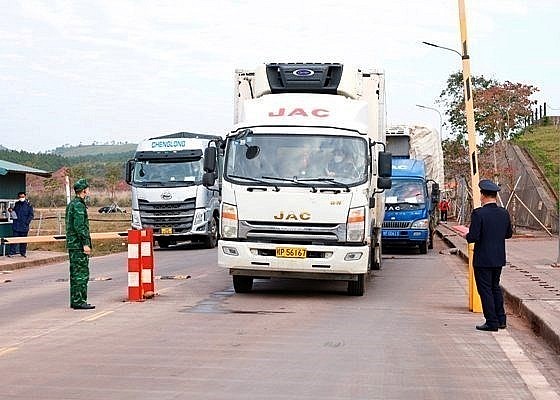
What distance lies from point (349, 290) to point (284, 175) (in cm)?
245

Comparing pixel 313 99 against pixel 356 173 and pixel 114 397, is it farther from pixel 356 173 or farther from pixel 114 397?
pixel 114 397

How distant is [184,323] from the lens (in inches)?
446

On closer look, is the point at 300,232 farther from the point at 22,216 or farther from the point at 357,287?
the point at 22,216

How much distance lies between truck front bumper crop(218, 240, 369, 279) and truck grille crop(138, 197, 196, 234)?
1361cm

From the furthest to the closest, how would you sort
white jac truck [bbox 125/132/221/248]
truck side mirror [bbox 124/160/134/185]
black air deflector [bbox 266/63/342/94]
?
white jac truck [bbox 125/132/221/248] → truck side mirror [bbox 124/160/134/185] → black air deflector [bbox 266/63/342/94]

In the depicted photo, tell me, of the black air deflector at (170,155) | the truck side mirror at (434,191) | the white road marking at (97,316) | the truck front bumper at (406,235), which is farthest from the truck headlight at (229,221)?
the truck side mirror at (434,191)

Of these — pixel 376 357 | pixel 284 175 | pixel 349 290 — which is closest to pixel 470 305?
pixel 349 290

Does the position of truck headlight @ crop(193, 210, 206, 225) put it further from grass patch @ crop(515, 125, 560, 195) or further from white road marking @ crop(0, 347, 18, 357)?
grass patch @ crop(515, 125, 560, 195)

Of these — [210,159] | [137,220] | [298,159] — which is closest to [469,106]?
[298,159]

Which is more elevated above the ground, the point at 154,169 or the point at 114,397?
the point at 154,169

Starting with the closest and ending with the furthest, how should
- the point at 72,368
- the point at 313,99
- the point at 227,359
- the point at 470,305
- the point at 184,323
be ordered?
1. the point at 72,368
2. the point at 227,359
3. the point at 184,323
4. the point at 470,305
5. the point at 313,99

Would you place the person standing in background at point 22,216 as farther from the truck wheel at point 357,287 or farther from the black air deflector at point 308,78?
the truck wheel at point 357,287

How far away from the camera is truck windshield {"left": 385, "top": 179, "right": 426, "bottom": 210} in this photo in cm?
2638

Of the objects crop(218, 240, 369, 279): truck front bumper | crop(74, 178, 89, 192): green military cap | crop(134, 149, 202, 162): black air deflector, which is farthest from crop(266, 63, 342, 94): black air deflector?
crop(134, 149, 202, 162): black air deflector
